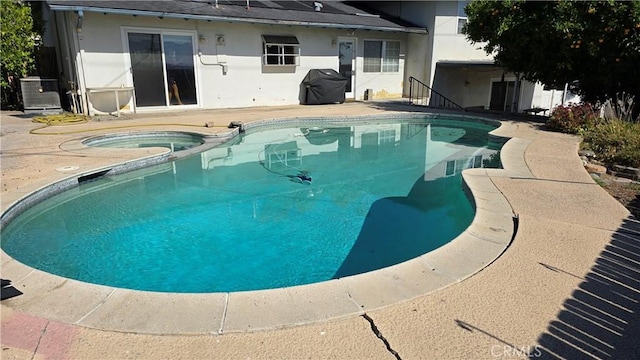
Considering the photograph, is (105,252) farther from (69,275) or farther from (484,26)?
(484,26)

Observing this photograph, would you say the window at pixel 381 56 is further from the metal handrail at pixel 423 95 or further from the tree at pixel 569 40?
the tree at pixel 569 40

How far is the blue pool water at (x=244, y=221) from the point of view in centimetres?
420

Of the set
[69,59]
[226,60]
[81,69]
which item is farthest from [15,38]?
[226,60]

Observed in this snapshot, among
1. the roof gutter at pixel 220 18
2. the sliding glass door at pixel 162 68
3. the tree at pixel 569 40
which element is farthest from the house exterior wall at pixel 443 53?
the sliding glass door at pixel 162 68

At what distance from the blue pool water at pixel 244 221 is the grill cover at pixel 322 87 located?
21.8 feet

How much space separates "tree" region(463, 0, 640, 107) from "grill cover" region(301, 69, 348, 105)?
5.03 metres

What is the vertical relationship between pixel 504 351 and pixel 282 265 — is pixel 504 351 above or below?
above

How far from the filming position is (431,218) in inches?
218

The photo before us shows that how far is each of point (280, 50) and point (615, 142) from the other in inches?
403

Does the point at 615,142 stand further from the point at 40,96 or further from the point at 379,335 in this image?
the point at 40,96

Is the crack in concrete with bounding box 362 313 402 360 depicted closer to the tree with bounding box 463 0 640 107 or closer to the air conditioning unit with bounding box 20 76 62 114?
the tree with bounding box 463 0 640 107

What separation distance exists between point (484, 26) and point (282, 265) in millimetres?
9733

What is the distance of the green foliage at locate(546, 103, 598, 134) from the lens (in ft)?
29.7

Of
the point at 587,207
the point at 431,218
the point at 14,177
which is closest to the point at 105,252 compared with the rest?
the point at 14,177
